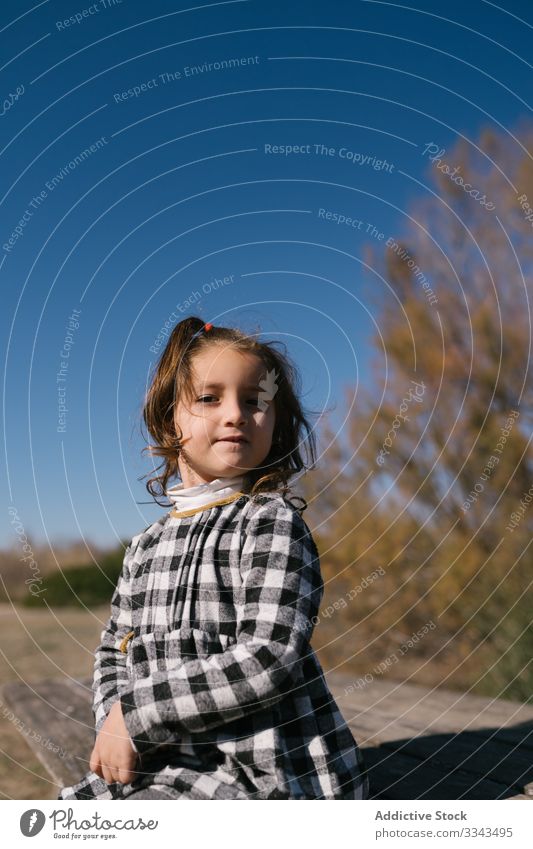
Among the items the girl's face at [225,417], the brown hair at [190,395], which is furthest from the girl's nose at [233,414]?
the brown hair at [190,395]

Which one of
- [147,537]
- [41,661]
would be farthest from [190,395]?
[41,661]

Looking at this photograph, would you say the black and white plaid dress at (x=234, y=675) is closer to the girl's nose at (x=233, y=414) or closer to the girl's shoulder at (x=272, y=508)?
the girl's shoulder at (x=272, y=508)

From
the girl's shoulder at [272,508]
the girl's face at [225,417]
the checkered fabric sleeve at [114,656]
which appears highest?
the girl's face at [225,417]

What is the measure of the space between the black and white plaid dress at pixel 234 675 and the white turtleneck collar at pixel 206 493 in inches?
1.4

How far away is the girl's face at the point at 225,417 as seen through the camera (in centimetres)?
190

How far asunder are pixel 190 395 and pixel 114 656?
0.71 m

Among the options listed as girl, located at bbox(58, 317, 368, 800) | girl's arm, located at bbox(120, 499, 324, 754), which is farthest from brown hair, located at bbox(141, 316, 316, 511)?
girl's arm, located at bbox(120, 499, 324, 754)

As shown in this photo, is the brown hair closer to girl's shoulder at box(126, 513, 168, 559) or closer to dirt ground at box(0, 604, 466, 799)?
girl's shoulder at box(126, 513, 168, 559)

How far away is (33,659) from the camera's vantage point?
654 cm

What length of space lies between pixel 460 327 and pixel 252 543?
14.9 feet

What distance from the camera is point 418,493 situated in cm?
575

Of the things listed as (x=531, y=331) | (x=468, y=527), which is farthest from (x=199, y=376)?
(x=468, y=527)

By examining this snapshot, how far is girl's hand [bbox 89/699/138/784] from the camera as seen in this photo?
64.7 inches
